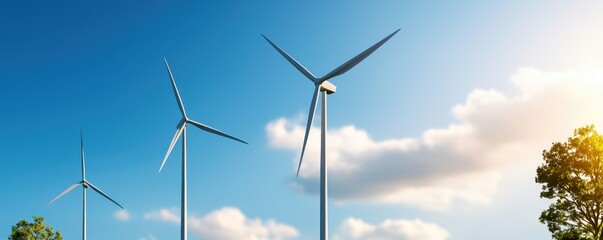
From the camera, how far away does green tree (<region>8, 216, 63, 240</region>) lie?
4168 inches

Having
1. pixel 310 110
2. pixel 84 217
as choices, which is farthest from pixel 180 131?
pixel 84 217

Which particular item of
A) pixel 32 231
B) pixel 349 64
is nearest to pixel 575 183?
pixel 349 64

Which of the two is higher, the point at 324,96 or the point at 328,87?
the point at 328,87

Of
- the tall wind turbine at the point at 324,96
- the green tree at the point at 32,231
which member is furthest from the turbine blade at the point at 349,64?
the green tree at the point at 32,231

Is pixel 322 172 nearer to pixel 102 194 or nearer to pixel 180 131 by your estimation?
pixel 180 131

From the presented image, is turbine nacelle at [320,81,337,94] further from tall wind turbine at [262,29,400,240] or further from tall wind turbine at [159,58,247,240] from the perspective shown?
tall wind turbine at [159,58,247,240]

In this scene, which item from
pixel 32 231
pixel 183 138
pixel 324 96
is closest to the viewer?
pixel 324 96

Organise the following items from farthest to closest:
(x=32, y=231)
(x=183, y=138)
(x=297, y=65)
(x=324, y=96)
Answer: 1. (x=32, y=231)
2. (x=183, y=138)
3. (x=297, y=65)
4. (x=324, y=96)

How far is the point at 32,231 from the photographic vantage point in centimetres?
10644

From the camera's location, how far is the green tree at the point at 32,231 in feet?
347

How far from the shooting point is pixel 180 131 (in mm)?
74875

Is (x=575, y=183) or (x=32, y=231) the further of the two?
(x=32, y=231)

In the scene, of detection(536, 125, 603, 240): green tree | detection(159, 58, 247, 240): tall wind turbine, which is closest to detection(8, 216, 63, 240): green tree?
detection(159, 58, 247, 240): tall wind turbine

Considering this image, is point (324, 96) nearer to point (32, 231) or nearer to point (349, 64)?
point (349, 64)
